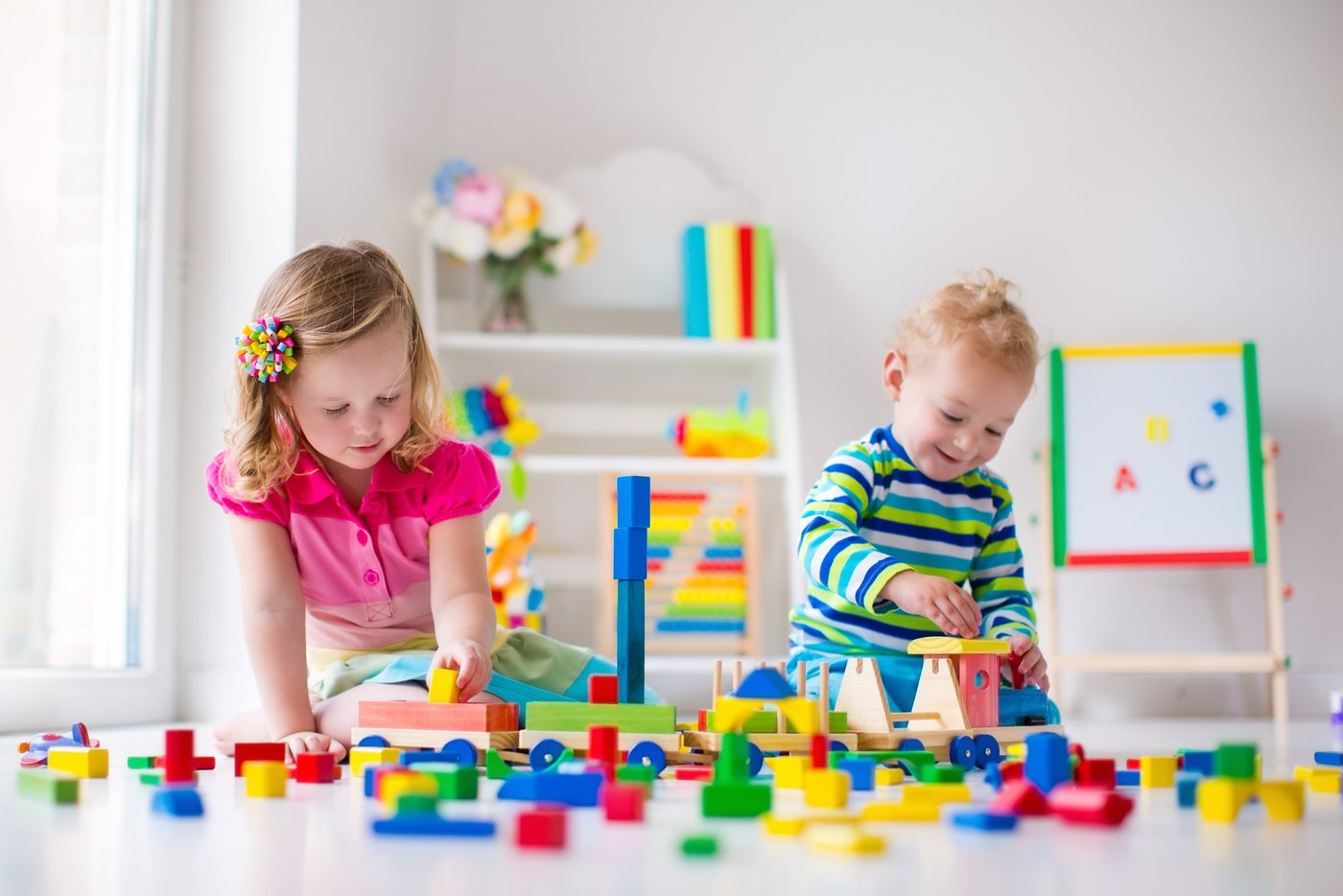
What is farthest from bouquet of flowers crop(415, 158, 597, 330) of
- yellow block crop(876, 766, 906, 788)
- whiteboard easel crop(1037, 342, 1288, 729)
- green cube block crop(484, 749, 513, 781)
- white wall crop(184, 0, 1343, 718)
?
yellow block crop(876, 766, 906, 788)

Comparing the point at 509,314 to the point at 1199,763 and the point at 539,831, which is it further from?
the point at 539,831

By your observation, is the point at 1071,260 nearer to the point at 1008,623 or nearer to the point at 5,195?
the point at 1008,623

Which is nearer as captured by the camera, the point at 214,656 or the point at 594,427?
the point at 214,656

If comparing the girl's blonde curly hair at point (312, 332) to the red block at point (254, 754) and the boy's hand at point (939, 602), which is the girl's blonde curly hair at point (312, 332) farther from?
the boy's hand at point (939, 602)

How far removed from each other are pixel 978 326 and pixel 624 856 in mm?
1031

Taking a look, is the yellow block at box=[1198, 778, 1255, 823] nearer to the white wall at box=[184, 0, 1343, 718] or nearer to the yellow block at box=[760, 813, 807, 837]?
the yellow block at box=[760, 813, 807, 837]

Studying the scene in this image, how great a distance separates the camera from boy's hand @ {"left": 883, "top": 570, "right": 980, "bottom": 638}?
4.58ft

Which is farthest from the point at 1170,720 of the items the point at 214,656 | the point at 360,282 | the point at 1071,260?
the point at 360,282

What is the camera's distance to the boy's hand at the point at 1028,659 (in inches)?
59.8

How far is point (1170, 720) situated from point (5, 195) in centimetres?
234

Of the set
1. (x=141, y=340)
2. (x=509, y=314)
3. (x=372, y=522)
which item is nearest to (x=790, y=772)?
(x=372, y=522)

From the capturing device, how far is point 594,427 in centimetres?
305

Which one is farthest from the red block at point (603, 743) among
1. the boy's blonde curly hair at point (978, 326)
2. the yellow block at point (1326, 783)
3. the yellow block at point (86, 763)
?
the boy's blonde curly hair at point (978, 326)

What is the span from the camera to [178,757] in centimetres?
109
